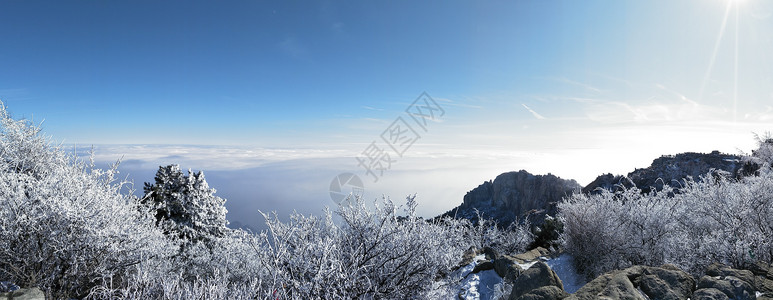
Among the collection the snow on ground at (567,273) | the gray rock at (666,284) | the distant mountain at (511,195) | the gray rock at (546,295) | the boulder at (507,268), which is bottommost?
the distant mountain at (511,195)

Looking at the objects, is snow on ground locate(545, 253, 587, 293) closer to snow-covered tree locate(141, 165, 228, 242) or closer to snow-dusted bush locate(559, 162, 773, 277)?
snow-dusted bush locate(559, 162, 773, 277)

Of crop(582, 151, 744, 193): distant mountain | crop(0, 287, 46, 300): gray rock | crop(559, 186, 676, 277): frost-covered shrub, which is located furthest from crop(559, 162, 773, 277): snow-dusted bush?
crop(582, 151, 744, 193): distant mountain

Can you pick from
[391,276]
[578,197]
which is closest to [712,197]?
[578,197]

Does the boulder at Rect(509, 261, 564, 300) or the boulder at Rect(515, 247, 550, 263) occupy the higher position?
the boulder at Rect(509, 261, 564, 300)

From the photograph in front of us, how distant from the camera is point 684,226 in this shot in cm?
1006

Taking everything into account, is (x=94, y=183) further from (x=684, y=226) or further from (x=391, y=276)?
(x=684, y=226)

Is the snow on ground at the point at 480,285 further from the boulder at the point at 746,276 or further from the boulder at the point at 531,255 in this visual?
the boulder at the point at 746,276

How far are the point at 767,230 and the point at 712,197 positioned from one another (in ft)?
4.36

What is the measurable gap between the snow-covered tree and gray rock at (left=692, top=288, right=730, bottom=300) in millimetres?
18658

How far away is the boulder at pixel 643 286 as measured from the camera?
4.62 metres

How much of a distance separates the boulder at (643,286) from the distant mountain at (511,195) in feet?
→ 216

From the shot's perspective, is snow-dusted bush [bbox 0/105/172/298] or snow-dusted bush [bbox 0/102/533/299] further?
snow-dusted bush [bbox 0/105/172/298]

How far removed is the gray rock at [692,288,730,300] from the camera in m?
4.50

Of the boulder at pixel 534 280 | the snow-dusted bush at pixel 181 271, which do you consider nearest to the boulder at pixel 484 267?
the snow-dusted bush at pixel 181 271
